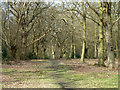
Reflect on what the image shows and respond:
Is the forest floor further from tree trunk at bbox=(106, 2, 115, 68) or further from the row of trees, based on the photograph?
the row of trees

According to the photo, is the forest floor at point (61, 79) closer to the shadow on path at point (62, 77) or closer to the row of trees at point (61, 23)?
the shadow on path at point (62, 77)

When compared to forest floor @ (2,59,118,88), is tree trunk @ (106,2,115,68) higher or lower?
higher

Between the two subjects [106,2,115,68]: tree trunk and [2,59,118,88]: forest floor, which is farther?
[106,2,115,68]: tree trunk

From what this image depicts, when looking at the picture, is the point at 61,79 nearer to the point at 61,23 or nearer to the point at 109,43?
the point at 109,43

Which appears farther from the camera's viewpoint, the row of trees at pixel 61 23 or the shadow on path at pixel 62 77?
the row of trees at pixel 61 23

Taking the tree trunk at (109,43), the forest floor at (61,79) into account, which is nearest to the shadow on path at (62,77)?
the forest floor at (61,79)

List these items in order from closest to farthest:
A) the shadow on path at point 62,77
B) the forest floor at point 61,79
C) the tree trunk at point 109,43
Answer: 1. the forest floor at point 61,79
2. the shadow on path at point 62,77
3. the tree trunk at point 109,43

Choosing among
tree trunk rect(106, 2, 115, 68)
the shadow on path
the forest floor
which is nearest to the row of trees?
tree trunk rect(106, 2, 115, 68)

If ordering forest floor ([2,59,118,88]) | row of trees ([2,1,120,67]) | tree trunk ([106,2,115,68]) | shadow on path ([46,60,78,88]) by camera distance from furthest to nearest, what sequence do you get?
row of trees ([2,1,120,67]) < tree trunk ([106,2,115,68]) < shadow on path ([46,60,78,88]) < forest floor ([2,59,118,88])

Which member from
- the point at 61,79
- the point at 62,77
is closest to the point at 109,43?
the point at 62,77

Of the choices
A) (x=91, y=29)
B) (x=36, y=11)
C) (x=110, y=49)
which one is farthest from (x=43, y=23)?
(x=110, y=49)

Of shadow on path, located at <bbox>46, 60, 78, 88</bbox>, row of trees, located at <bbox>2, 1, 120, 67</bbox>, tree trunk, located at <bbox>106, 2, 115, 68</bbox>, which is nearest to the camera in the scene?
shadow on path, located at <bbox>46, 60, 78, 88</bbox>

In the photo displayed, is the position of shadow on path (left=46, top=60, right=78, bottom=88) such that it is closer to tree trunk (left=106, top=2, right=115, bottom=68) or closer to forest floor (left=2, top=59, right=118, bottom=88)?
forest floor (left=2, top=59, right=118, bottom=88)

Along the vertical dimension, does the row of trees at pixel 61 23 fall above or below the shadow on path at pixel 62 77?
above
